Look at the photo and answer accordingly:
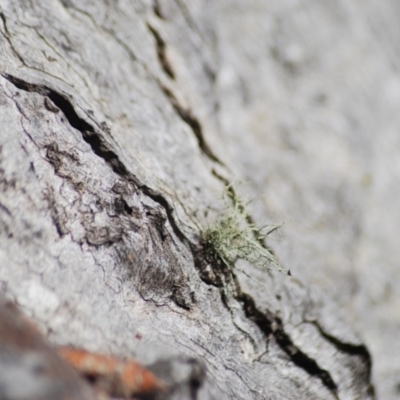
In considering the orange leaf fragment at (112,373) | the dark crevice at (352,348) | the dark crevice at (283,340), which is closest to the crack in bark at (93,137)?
the dark crevice at (283,340)

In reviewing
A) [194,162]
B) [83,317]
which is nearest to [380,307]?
[194,162]

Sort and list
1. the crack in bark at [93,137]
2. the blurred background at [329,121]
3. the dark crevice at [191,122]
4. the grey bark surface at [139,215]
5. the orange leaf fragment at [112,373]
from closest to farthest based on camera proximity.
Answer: the orange leaf fragment at [112,373], the grey bark surface at [139,215], the crack in bark at [93,137], the dark crevice at [191,122], the blurred background at [329,121]

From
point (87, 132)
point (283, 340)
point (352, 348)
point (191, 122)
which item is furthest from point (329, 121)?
point (87, 132)

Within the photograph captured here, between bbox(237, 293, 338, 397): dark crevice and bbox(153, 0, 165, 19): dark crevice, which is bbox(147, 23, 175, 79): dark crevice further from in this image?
bbox(237, 293, 338, 397): dark crevice

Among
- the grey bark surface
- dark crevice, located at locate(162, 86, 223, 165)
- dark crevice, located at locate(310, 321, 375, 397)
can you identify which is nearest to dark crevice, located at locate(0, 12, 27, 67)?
the grey bark surface

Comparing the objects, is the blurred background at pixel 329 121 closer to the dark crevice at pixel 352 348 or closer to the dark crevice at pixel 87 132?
the dark crevice at pixel 352 348

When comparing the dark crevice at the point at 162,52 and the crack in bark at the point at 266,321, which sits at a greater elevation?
the dark crevice at the point at 162,52
